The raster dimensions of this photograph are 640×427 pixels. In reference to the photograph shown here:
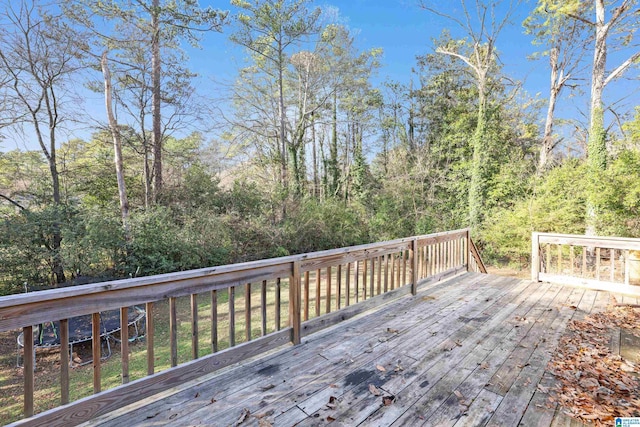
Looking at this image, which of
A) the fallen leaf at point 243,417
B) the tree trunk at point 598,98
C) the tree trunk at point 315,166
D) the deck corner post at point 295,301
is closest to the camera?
the fallen leaf at point 243,417

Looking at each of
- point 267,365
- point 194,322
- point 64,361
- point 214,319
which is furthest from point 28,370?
point 267,365

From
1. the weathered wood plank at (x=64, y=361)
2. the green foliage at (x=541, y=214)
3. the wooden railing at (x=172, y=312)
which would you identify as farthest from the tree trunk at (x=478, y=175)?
the weathered wood plank at (x=64, y=361)

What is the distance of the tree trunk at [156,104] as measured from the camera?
7.65 meters

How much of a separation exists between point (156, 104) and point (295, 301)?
7717 mm

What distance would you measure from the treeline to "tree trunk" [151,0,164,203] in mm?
43

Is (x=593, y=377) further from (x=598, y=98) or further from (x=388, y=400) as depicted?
(x=598, y=98)

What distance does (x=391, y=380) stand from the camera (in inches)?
84.0

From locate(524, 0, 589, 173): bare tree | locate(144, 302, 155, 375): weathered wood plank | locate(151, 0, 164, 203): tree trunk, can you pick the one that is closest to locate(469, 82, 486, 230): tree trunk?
locate(524, 0, 589, 173): bare tree

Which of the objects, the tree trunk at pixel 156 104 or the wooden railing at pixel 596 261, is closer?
the wooden railing at pixel 596 261

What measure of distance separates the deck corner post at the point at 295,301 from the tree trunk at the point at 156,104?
667 cm

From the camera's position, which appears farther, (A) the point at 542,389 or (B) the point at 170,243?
(B) the point at 170,243

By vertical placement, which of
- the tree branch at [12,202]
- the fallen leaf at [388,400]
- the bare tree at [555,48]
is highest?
the bare tree at [555,48]

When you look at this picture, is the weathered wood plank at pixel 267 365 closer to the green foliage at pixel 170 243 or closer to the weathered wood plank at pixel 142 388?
the weathered wood plank at pixel 142 388

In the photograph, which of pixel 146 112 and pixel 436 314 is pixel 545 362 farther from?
pixel 146 112
